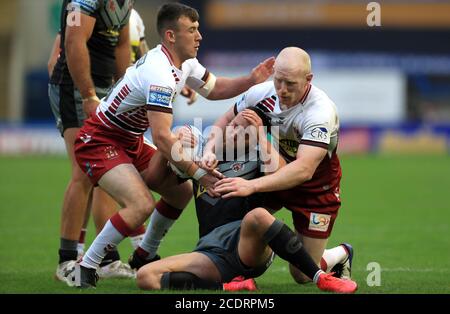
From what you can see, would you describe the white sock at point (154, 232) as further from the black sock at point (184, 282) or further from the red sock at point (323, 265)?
the red sock at point (323, 265)

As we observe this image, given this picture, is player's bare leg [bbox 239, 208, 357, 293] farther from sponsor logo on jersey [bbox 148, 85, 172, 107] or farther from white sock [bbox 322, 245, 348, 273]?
sponsor logo on jersey [bbox 148, 85, 172, 107]

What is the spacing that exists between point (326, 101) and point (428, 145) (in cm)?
2144

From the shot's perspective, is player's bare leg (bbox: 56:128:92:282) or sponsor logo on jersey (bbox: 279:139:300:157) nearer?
sponsor logo on jersey (bbox: 279:139:300:157)

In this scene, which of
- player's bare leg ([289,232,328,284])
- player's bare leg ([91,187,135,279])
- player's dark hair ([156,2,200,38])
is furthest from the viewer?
player's bare leg ([91,187,135,279])

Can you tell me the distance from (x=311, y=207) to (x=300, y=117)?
774 millimetres

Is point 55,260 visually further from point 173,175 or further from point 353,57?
point 353,57

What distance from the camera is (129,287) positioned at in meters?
7.15

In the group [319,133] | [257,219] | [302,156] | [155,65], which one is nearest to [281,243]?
[257,219]

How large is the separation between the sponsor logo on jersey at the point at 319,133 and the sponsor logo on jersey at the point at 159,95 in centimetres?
106

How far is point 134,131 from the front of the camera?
7.31 metres

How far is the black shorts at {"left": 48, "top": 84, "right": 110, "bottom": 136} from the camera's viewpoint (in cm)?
801

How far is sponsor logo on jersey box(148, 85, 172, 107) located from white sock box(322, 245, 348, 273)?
1.77m

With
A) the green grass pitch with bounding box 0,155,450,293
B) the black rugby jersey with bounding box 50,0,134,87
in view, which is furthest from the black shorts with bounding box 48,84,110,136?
the green grass pitch with bounding box 0,155,450,293

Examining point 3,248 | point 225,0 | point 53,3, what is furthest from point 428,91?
point 3,248
